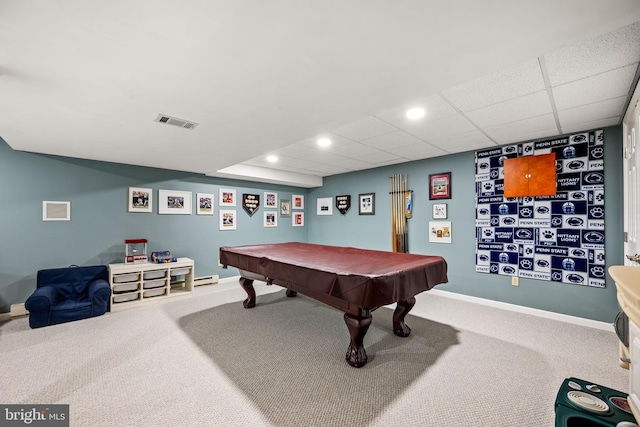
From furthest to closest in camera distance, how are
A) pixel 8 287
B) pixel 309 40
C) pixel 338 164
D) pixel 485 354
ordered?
pixel 338 164 → pixel 8 287 → pixel 485 354 → pixel 309 40

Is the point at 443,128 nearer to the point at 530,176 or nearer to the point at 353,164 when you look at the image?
the point at 530,176

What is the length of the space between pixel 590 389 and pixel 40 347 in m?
4.39

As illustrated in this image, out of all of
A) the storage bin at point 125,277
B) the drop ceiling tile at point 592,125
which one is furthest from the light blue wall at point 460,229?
the storage bin at point 125,277

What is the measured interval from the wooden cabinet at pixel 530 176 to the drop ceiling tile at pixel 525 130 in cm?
30

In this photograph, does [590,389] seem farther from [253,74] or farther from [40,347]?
[40,347]

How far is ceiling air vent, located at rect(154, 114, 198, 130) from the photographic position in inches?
94.0

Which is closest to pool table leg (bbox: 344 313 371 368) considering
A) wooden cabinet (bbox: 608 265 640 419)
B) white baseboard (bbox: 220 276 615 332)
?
wooden cabinet (bbox: 608 265 640 419)

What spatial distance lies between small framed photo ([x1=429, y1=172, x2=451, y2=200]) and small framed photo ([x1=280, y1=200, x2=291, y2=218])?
131 inches

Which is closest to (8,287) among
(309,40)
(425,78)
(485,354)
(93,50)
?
(93,50)

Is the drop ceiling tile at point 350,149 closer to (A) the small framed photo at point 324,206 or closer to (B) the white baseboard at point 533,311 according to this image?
(A) the small framed photo at point 324,206

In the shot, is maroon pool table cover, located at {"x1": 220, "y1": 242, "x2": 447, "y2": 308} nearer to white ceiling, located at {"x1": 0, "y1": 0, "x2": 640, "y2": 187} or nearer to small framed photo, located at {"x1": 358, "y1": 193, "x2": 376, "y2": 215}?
white ceiling, located at {"x1": 0, "y1": 0, "x2": 640, "y2": 187}

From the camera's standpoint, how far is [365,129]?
316cm

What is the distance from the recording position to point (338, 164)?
5086 mm

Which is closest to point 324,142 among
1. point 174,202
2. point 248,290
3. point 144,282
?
point 248,290
